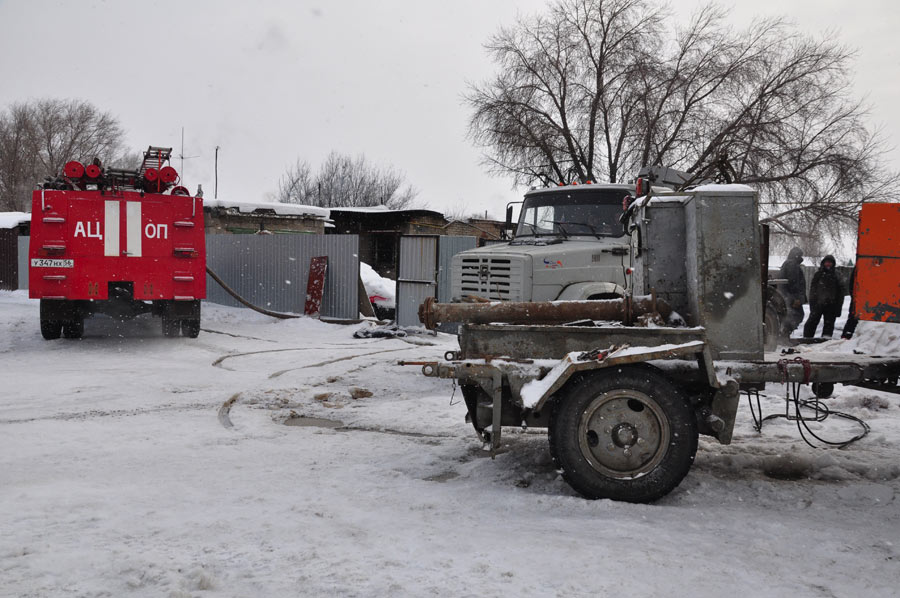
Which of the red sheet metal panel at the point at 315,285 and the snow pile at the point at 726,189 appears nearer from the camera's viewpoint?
the snow pile at the point at 726,189

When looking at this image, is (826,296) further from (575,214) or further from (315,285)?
(315,285)

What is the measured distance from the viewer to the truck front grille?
26.6ft

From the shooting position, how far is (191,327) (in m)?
12.3

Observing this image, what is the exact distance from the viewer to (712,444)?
18.7 feet

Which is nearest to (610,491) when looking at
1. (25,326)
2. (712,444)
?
(712,444)

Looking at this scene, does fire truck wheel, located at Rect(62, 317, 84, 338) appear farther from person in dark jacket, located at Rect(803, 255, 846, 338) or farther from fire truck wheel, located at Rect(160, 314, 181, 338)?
person in dark jacket, located at Rect(803, 255, 846, 338)

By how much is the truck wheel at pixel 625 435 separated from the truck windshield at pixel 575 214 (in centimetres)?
430

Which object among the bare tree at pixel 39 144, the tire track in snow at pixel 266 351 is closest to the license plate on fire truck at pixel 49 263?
the tire track in snow at pixel 266 351

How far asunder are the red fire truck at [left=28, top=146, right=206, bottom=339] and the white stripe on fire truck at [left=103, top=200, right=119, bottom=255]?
1cm

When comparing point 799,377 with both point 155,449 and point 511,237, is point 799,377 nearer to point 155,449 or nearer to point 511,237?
point 155,449

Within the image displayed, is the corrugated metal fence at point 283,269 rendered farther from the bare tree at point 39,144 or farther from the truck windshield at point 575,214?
the bare tree at point 39,144

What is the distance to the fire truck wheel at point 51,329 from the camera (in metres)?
11.4

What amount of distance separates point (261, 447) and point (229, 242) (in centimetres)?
1395

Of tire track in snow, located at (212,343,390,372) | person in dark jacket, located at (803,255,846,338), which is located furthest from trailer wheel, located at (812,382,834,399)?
person in dark jacket, located at (803,255,846,338)
